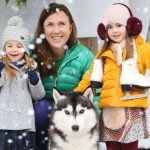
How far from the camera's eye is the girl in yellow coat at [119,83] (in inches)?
147

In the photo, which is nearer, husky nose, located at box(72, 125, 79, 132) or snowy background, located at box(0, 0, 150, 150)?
husky nose, located at box(72, 125, 79, 132)

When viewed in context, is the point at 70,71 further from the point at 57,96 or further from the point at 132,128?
the point at 132,128

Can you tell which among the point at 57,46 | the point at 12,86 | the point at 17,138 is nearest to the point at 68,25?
the point at 57,46

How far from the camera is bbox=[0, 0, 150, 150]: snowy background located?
565 cm

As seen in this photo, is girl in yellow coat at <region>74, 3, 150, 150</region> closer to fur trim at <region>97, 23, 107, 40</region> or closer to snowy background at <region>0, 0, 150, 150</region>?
fur trim at <region>97, 23, 107, 40</region>

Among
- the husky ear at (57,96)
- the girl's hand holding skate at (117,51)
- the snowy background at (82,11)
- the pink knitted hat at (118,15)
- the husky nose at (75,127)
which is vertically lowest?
the husky nose at (75,127)

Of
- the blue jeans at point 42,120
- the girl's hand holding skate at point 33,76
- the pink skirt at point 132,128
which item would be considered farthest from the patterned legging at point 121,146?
the girl's hand holding skate at point 33,76

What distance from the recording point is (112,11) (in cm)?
379

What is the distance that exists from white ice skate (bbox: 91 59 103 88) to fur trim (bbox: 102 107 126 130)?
22cm

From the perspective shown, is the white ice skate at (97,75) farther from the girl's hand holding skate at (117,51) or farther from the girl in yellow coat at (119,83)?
the girl's hand holding skate at (117,51)

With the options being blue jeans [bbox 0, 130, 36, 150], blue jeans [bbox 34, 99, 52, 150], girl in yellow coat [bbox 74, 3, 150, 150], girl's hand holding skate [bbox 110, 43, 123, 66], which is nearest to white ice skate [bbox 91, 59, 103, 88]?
girl in yellow coat [bbox 74, 3, 150, 150]

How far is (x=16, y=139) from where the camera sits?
12.7 ft

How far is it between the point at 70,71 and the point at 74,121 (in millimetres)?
691

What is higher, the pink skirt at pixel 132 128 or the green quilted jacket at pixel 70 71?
the green quilted jacket at pixel 70 71
